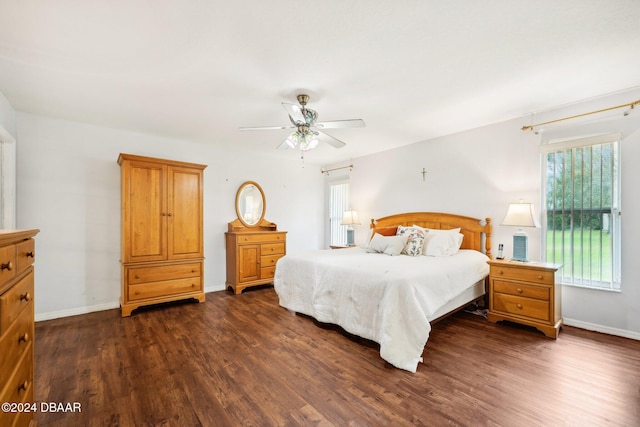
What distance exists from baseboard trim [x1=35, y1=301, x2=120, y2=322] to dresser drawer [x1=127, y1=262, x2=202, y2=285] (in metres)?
0.63

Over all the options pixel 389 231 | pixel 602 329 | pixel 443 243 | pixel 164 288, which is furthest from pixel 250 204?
pixel 602 329

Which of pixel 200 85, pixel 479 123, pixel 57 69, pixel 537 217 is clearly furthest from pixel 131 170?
pixel 537 217

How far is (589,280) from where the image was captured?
2.99 meters

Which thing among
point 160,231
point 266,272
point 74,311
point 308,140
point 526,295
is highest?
point 308,140

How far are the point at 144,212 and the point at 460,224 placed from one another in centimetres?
430

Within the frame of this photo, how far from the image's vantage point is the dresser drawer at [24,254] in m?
1.27

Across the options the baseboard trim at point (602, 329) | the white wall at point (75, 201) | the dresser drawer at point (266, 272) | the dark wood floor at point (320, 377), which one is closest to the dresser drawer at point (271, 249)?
the dresser drawer at point (266, 272)

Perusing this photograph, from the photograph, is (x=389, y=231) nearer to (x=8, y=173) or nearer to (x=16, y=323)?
(x=16, y=323)

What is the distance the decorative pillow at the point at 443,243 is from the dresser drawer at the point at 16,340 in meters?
3.58

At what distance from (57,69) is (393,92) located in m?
2.94

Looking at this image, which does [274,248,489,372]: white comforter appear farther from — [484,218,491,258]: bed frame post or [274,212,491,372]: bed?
[484,218,491,258]: bed frame post

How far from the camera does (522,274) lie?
9.67 ft

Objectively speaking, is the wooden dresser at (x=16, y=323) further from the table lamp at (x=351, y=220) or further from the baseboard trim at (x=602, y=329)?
the baseboard trim at (x=602, y=329)

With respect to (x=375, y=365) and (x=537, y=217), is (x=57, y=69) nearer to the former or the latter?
(x=375, y=365)
